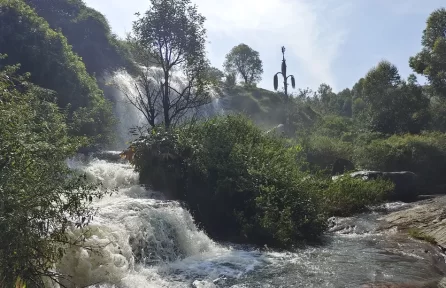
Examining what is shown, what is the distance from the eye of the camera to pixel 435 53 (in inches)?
1337

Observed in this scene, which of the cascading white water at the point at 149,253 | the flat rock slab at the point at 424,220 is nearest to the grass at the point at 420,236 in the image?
the flat rock slab at the point at 424,220

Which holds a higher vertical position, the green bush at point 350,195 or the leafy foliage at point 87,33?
the leafy foliage at point 87,33

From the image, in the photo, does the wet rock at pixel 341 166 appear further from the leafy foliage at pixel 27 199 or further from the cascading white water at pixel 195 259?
the leafy foliage at pixel 27 199

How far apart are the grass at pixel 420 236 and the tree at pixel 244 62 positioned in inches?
1941

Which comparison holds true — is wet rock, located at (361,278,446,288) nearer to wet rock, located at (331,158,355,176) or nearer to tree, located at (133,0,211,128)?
tree, located at (133,0,211,128)

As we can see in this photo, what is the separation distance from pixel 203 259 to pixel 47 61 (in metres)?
16.8

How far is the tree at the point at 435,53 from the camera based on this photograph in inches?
1325

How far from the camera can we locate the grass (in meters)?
11.8

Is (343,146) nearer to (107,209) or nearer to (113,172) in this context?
(113,172)

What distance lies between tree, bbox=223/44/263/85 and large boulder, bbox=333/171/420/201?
135ft

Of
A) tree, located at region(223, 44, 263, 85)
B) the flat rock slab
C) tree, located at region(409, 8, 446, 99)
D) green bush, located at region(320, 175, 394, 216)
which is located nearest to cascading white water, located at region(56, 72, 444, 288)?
the flat rock slab

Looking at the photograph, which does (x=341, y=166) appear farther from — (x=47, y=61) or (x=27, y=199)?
(x=27, y=199)

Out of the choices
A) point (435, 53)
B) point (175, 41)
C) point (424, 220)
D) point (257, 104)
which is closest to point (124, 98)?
point (175, 41)

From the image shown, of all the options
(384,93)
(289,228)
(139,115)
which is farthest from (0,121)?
(384,93)
